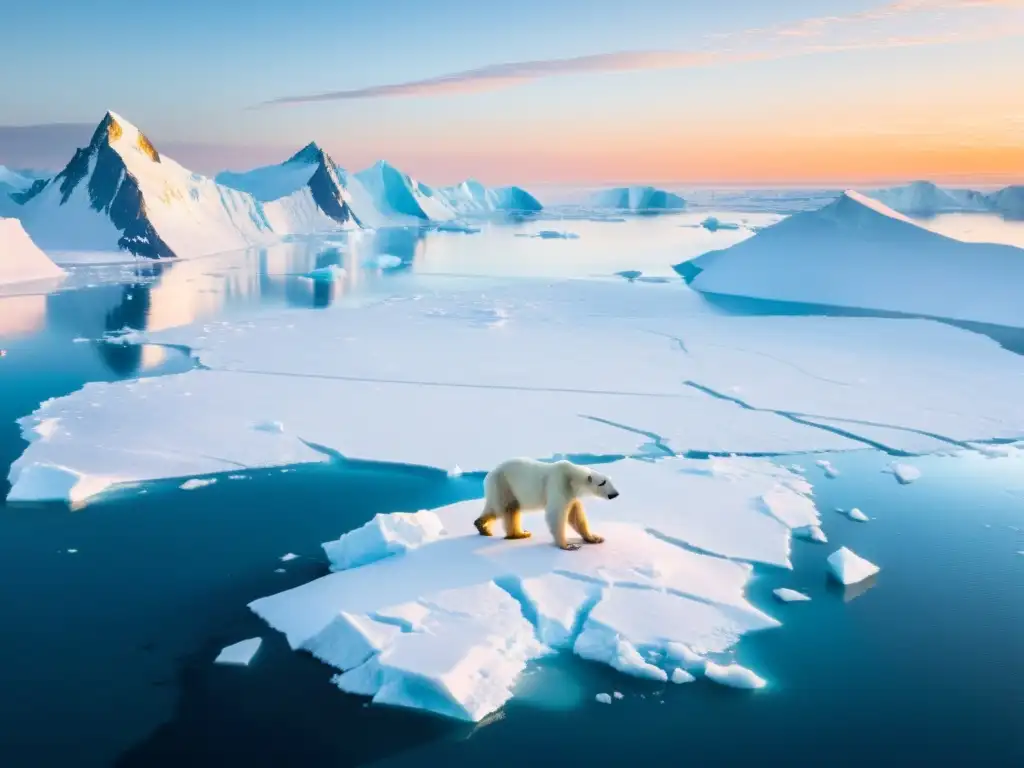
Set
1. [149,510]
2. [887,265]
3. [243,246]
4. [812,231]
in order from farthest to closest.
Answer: [243,246] → [812,231] → [887,265] → [149,510]

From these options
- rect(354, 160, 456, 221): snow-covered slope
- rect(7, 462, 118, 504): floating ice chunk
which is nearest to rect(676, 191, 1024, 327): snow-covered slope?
rect(7, 462, 118, 504): floating ice chunk

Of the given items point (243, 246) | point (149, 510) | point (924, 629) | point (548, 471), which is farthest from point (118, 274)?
point (924, 629)

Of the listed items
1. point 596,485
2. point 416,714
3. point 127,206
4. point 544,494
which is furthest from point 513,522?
point 127,206

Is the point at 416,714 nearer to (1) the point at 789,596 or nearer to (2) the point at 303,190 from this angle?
(1) the point at 789,596

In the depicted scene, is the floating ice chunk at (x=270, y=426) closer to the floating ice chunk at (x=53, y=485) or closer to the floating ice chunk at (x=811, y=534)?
the floating ice chunk at (x=53, y=485)

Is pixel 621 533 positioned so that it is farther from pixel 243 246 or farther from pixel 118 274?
pixel 243 246

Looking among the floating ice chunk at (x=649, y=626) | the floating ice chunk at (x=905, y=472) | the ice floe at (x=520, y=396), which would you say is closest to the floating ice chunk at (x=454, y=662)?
the floating ice chunk at (x=649, y=626)

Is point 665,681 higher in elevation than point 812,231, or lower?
lower
